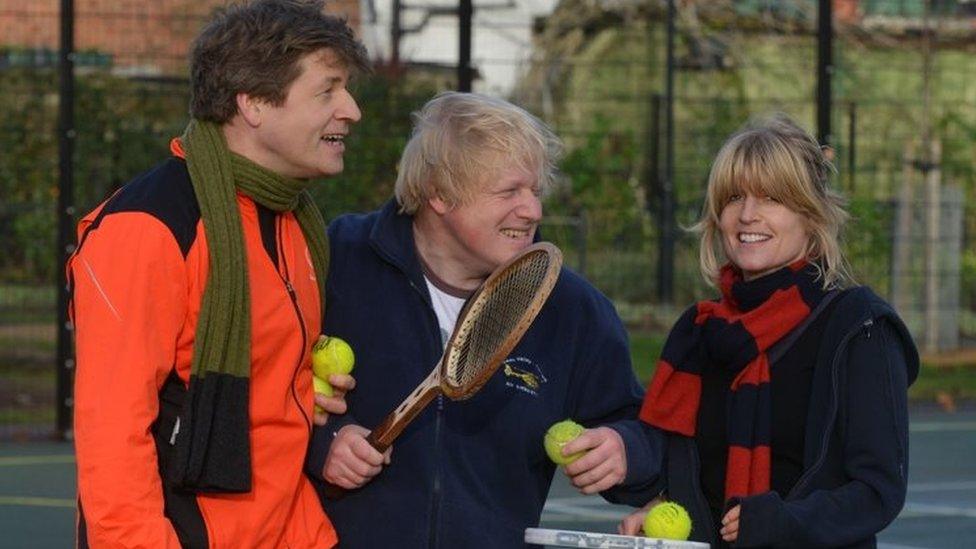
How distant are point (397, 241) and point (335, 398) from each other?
1.45 feet

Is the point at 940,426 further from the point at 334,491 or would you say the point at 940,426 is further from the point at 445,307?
the point at 334,491

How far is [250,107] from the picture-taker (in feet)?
13.0

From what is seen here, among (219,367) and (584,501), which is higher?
(219,367)

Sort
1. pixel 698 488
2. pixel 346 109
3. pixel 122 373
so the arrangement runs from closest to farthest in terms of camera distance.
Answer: pixel 122 373 < pixel 346 109 < pixel 698 488

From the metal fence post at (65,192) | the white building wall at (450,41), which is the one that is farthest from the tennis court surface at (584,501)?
the white building wall at (450,41)

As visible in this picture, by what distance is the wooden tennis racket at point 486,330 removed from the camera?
396 cm

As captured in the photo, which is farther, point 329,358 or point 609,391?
point 609,391

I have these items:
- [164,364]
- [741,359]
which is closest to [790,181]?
[741,359]

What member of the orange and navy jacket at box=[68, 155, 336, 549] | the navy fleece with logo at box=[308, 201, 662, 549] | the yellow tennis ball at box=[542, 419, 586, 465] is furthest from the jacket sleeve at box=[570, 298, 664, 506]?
the orange and navy jacket at box=[68, 155, 336, 549]

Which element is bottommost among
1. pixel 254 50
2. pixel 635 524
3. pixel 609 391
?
pixel 635 524

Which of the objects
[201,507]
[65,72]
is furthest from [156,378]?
[65,72]

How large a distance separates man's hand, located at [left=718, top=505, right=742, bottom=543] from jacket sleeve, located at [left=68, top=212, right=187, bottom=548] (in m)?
1.12

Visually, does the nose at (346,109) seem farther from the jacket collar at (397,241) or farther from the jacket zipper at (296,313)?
the jacket collar at (397,241)

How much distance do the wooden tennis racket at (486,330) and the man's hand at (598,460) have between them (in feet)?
1.09
